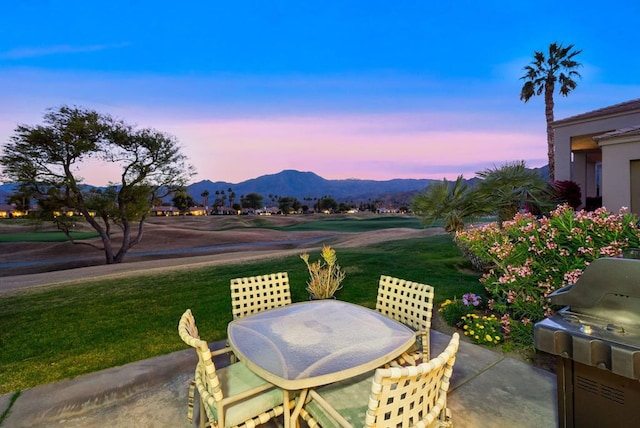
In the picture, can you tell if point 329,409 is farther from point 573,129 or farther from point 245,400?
point 573,129

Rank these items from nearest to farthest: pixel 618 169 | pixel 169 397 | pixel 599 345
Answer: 1. pixel 599 345
2. pixel 169 397
3. pixel 618 169

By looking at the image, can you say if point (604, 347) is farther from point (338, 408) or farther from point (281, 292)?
point (281, 292)

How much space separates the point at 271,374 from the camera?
158 centimetres

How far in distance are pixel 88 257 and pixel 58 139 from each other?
28.1 feet

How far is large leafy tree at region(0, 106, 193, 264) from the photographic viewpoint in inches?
527

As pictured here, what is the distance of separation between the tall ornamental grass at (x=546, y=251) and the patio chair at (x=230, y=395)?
2.62m

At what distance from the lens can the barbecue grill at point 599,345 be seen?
1192mm

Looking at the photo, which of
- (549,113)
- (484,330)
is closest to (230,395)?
(484,330)

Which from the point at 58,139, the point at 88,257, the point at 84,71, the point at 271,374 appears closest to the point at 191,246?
the point at 88,257

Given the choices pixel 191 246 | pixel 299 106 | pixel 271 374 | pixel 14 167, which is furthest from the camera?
pixel 191 246

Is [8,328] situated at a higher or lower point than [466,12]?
lower

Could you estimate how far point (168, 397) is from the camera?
2412 millimetres

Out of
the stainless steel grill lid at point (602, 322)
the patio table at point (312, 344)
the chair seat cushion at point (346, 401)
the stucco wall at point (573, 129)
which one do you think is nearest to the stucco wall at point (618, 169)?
the stucco wall at point (573, 129)

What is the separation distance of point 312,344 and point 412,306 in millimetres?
1139
